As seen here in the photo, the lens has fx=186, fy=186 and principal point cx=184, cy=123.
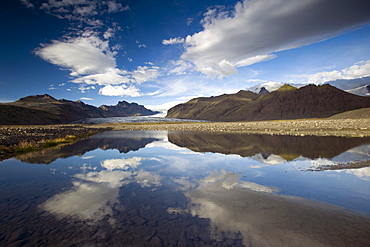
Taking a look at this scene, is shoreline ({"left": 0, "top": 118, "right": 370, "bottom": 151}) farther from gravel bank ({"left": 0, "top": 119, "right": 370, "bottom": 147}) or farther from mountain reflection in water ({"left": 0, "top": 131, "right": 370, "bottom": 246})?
mountain reflection in water ({"left": 0, "top": 131, "right": 370, "bottom": 246})

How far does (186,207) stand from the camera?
720cm

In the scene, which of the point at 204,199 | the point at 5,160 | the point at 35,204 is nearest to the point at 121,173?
the point at 35,204

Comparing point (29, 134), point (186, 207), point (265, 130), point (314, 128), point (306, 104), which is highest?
point (306, 104)

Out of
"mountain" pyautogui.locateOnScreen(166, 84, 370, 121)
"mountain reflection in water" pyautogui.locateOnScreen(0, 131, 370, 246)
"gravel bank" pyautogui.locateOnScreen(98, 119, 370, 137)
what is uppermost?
"mountain" pyautogui.locateOnScreen(166, 84, 370, 121)

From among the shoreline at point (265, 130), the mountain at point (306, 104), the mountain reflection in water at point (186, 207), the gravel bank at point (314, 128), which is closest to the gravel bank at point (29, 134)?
the shoreline at point (265, 130)

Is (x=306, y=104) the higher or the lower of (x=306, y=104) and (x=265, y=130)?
the higher

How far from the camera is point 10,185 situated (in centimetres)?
1005

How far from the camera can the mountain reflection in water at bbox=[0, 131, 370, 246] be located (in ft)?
17.4

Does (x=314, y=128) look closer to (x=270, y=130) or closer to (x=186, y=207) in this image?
(x=270, y=130)

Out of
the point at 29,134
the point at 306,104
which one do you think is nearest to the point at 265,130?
the point at 29,134

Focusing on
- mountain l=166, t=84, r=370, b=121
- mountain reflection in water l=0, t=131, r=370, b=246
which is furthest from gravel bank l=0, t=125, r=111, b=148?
mountain l=166, t=84, r=370, b=121

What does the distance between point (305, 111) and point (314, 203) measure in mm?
166005

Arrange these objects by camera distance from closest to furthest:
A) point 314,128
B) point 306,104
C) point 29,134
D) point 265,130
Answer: point 29,134, point 314,128, point 265,130, point 306,104

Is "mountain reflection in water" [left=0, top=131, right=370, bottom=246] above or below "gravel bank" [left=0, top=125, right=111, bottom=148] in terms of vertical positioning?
below
